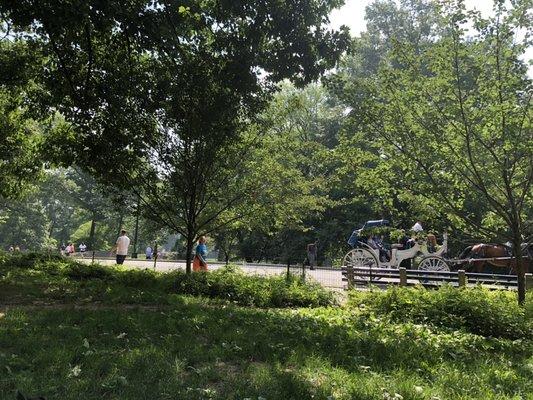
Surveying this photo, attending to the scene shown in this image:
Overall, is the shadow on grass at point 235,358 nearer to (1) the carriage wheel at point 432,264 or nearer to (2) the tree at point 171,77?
(2) the tree at point 171,77

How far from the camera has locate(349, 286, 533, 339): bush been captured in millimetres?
7980

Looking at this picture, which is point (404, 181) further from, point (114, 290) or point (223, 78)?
point (114, 290)

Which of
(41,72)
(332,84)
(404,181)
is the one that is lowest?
(404,181)

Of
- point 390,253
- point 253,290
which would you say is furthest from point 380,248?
point 253,290

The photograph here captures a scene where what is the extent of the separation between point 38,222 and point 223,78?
210 feet

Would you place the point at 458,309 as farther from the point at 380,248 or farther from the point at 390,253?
the point at 380,248

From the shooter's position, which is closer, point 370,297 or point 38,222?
point 370,297

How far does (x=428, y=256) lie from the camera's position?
16109 millimetres

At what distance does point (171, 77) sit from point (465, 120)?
6206 millimetres

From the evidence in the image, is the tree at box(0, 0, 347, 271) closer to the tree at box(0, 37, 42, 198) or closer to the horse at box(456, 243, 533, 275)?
the tree at box(0, 37, 42, 198)

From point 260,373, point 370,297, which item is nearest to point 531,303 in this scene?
point 370,297

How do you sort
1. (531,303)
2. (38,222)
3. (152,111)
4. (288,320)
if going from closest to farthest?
1. (288,320)
2. (531,303)
3. (152,111)
4. (38,222)

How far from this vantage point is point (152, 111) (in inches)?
Answer: 428

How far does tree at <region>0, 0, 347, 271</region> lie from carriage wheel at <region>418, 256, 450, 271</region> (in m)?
7.42
